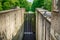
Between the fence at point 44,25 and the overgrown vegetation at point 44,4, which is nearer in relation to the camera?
the fence at point 44,25

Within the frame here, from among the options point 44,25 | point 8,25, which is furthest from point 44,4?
point 44,25

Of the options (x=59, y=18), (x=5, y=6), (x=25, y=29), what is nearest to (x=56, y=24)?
(x=59, y=18)

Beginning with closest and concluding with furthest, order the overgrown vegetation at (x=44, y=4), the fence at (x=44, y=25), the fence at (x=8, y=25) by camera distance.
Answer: the fence at (x=44, y=25)
the fence at (x=8, y=25)
the overgrown vegetation at (x=44, y=4)

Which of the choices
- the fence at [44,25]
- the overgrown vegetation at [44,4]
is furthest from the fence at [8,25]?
the overgrown vegetation at [44,4]

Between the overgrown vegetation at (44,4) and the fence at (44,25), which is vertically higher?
the fence at (44,25)

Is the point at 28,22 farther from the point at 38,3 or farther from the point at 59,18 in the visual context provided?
the point at 59,18

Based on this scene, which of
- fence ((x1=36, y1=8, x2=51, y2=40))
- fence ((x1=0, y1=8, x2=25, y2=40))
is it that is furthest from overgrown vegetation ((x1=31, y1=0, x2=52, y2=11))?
fence ((x1=36, y1=8, x2=51, y2=40))

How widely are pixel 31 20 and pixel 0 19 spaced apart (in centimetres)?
1303

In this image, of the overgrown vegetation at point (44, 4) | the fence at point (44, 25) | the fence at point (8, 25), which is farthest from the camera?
the overgrown vegetation at point (44, 4)

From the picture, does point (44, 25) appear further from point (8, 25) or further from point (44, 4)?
point (44, 4)

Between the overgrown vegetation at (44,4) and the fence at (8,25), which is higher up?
the fence at (8,25)

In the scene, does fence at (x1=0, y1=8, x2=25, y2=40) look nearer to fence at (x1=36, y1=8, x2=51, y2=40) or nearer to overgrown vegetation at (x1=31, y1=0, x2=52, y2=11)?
fence at (x1=36, y1=8, x2=51, y2=40)

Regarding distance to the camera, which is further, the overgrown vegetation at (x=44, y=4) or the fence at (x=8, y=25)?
the overgrown vegetation at (x=44, y=4)

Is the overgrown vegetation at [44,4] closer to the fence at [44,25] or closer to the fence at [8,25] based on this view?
the fence at [8,25]
